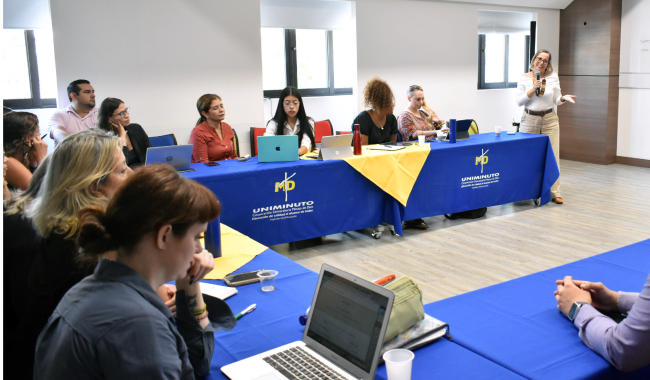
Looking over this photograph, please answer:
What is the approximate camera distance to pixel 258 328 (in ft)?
5.32

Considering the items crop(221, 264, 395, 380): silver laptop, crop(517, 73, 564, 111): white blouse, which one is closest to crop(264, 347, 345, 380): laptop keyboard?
crop(221, 264, 395, 380): silver laptop

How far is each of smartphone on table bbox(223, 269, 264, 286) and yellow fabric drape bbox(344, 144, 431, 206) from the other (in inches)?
91.4

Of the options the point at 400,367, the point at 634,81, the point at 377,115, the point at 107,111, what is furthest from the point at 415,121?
the point at 634,81

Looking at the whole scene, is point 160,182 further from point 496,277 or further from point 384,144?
point 384,144

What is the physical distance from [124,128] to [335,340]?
3.57m

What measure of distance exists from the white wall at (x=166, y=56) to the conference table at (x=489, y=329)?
12.7 feet

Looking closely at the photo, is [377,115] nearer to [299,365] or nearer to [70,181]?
[70,181]

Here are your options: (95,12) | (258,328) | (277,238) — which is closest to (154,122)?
→ (95,12)

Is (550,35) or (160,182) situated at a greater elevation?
(550,35)

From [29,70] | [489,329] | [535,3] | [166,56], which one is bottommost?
[489,329]

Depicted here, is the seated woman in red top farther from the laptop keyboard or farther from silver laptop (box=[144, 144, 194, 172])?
the laptop keyboard

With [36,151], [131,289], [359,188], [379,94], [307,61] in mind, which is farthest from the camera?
[307,61]

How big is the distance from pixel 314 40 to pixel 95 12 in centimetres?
278

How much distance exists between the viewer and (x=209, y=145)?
4559mm
